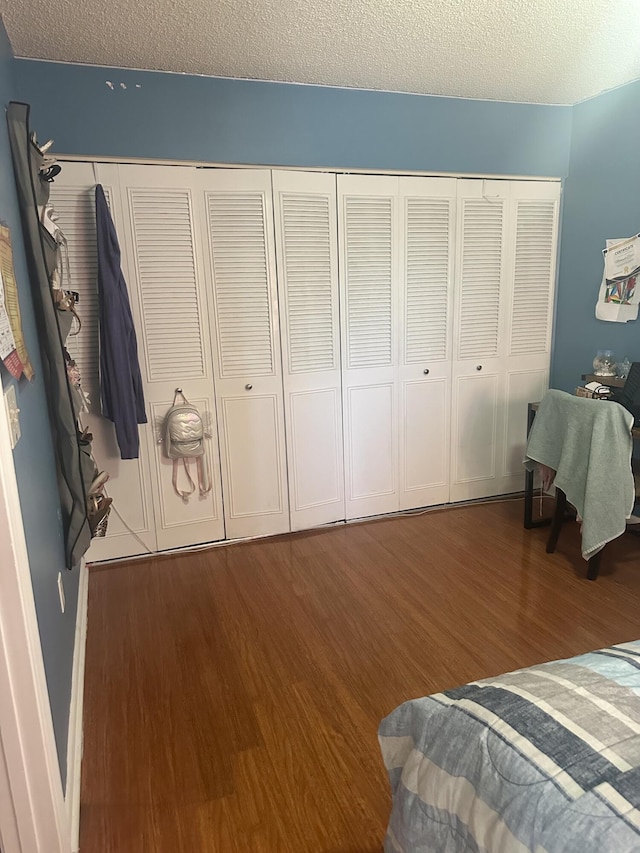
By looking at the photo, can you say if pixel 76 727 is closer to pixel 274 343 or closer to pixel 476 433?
pixel 274 343

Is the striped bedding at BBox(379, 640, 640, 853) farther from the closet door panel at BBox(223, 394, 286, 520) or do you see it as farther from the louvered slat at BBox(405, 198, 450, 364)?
the louvered slat at BBox(405, 198, 450, 364)

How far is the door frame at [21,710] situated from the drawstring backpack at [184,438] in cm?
167

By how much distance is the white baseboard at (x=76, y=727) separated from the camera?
5.26ft

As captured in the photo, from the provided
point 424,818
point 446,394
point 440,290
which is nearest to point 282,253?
point 440,290

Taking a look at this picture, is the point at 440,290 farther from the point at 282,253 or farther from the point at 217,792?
the point at 217,792

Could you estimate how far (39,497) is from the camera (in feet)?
5.91

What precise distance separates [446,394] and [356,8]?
213cm

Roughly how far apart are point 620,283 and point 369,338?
4.82 feet

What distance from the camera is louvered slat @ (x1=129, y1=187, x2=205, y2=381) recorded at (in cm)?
290

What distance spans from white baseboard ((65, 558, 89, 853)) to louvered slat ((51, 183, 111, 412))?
1036mm

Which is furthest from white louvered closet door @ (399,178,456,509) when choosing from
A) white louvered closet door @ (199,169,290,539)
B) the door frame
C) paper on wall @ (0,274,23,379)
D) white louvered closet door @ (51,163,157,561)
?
the door frame

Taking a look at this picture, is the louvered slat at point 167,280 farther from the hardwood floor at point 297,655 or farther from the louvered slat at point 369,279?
the hardwood floor at point 297,655

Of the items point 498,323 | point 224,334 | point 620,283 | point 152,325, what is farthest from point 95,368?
point 620,283

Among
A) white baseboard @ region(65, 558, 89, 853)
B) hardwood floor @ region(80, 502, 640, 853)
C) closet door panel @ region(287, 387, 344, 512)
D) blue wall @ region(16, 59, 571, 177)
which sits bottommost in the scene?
hardwood floor @ region(80, 502, 640, 853)
